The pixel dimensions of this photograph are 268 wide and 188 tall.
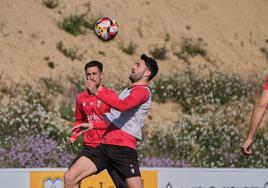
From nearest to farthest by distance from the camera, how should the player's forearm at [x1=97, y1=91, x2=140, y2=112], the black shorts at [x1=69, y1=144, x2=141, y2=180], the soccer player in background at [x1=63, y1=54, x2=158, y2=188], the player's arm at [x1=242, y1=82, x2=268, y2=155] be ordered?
the player's arm at [x1=242, y1=82, x2=268, y2=155] < the player's forearm at [x1=97, y1=91, x2=140, y2=112] < the soccer player in background at [x1=63, y1=54, x2=158, y2=188] < the black shorts at [x1=69, y1=144, x2=141, y2=180]

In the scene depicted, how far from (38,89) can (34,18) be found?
2397 millimetres

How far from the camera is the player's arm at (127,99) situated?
680cm

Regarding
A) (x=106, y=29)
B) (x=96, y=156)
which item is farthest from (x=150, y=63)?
(x=106, y=29)

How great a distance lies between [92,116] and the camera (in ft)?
28.7

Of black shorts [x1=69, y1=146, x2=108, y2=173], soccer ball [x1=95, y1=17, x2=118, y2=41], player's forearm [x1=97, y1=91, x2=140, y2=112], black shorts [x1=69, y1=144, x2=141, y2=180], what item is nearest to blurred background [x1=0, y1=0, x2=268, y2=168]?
soccer ball [x1=95, y1=17, x2=118, y2=41]

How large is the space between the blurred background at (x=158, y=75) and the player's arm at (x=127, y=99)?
17.8 ft

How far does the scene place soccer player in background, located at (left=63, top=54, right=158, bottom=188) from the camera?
740 centimetres

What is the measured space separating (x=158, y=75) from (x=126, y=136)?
9.81 metres

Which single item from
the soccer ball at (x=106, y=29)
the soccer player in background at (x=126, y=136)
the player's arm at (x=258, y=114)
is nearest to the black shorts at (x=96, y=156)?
the soccer player in background at (x=126, y=136)

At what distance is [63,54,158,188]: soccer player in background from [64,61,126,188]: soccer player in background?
150 millimetres

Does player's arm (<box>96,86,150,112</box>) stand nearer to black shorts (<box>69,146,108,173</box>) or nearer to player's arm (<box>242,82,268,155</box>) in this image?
black shorts (<box>69,146,108,173</box>)

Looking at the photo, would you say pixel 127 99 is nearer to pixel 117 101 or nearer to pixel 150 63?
pixel 117 101

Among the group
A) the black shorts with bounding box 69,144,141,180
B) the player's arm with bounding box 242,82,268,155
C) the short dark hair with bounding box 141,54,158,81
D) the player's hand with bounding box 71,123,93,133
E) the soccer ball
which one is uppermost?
the soccer ball

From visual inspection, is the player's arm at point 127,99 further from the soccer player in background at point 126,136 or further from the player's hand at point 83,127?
the player's hand at point 83,127
